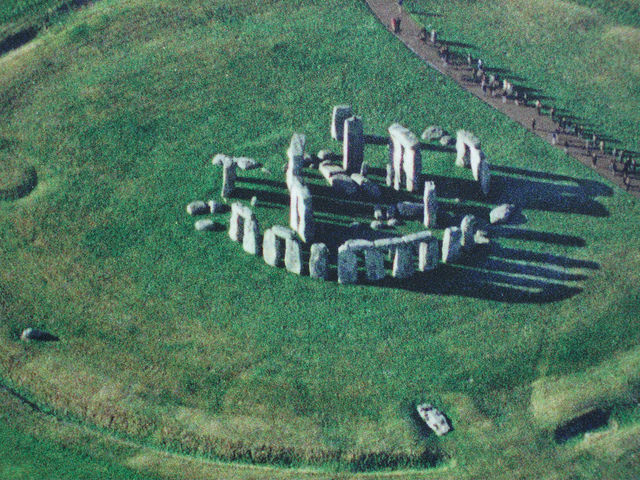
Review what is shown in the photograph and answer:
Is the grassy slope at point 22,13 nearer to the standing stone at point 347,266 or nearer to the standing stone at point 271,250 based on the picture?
the standing stone at point 271,250

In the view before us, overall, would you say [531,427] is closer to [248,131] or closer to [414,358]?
[414,358]

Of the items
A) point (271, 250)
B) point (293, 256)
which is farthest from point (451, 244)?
point (271, 250)

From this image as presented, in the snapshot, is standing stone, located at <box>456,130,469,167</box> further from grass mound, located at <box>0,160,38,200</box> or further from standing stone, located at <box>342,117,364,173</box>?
grass mound, located at <box>0,160,38,200</box>

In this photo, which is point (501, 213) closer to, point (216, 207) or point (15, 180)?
point (216, 207)

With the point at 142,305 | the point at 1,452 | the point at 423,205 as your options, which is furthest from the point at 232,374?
the point at 423,205

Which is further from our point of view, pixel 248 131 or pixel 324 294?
pixel 248 131

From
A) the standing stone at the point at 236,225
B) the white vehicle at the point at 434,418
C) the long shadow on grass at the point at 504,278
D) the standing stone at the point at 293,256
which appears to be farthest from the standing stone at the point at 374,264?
the white vehicle at the point at 434,418
